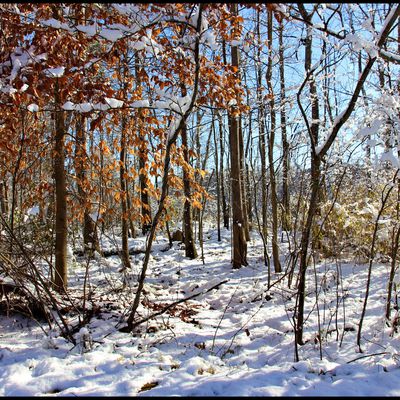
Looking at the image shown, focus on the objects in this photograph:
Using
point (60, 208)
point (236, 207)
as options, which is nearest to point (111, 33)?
point (60, 208)

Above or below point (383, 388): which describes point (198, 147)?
above

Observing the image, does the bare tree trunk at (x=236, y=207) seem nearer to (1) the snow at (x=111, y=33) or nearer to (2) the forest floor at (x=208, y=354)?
(2) the forest floor at (x=208, y=354)

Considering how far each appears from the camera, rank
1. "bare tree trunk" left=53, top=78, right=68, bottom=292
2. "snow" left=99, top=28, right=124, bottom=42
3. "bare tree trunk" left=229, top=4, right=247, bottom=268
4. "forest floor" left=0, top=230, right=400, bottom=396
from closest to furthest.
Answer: "forest floor" left=0, top=230, right=400, bottom=396 → "snow" left=99, top=28, right=124, bottom=42 → "bare tree trunk" left=53, top=78, right=68, bottom=292 → "bare tree trunk" left=229, top=4, right=247, bottom=268

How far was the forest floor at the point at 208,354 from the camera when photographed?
7.98 feet

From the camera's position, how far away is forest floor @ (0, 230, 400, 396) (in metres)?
2.43

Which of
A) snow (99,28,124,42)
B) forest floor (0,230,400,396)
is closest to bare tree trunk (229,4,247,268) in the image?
forest floor (0,230,400,396)

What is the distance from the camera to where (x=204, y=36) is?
3010 millimetres

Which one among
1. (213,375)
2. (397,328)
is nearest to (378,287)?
(397,328)

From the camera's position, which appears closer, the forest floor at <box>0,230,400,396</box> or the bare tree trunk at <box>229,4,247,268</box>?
the forest floor at <box>0,230,400,396</box>

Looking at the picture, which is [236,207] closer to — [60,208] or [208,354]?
[60,208]

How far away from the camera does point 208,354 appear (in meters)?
3.29

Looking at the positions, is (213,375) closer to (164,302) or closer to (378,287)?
(164,302)

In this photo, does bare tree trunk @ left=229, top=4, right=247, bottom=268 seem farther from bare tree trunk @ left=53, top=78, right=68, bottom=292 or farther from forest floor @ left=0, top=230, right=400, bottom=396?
bare tree trunk @ left=53, top=78, right=68, bottom=292

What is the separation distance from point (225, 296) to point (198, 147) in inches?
460
